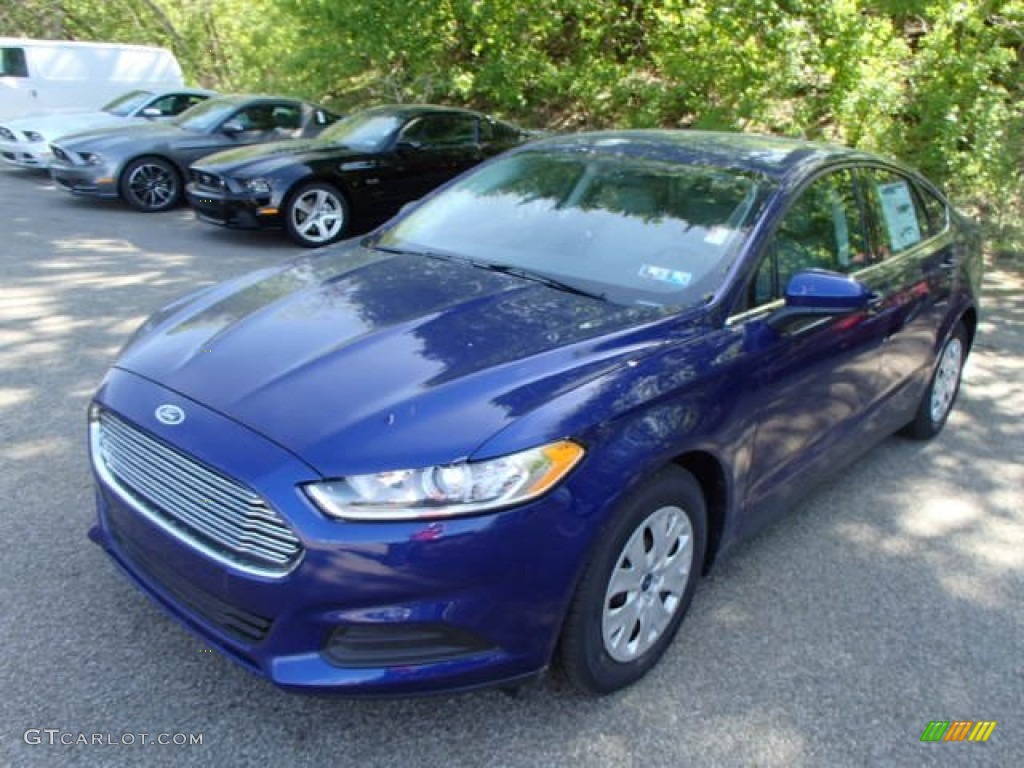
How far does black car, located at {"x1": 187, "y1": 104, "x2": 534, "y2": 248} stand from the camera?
28.6 ft

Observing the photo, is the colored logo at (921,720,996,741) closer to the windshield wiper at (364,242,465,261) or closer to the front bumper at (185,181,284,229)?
the windshield wiper at (364,242,465,261)

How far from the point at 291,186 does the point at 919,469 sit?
21.7 ft

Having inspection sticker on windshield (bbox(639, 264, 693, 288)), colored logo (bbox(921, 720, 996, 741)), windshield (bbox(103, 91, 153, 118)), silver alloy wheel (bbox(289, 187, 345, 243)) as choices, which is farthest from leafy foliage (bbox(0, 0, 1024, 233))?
colored logo (bbox(921, 720, 996, 741))

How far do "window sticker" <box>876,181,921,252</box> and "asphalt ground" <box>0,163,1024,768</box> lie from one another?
1.17 metres

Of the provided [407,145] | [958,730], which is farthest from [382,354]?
[407,145]

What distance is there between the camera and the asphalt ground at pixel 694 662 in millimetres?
2439

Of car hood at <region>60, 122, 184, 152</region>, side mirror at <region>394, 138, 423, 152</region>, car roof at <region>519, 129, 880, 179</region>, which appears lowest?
car hood at <region>60, 122, 184, 152</region>

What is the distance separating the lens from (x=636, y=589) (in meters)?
2.63

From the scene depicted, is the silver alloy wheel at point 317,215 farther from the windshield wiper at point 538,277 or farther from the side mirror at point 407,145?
the windshield wiper at point 538,277

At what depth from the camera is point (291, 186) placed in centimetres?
877

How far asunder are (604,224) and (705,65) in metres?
8.72

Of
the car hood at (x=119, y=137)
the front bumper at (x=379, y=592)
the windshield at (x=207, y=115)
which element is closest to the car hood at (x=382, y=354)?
the front bumper at (x=379, y=592)

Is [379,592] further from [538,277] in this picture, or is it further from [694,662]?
[538,277]

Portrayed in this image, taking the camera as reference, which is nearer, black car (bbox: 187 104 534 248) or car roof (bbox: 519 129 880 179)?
car roof (bbox: 519 129 880 179)
